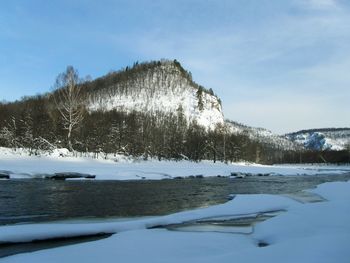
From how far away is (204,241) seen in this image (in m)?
14.0

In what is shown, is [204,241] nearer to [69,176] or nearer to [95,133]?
[69,176]

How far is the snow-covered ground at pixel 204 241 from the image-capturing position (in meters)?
11.4

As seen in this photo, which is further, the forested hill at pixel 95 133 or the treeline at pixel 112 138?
the treeline at pixel 112 138

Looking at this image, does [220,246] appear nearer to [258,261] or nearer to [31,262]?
[258,261]

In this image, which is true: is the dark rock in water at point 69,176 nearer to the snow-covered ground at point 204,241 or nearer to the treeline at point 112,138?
the treeline at point 112,138

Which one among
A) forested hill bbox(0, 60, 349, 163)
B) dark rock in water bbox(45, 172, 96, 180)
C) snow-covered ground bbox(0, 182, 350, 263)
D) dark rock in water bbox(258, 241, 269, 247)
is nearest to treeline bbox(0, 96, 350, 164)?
forested hill bbox(0, 60, 349, 163)

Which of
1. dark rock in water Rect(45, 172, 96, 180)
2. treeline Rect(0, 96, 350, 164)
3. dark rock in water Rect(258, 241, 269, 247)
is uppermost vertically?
treeline Rect(0, 96, 350, 164)

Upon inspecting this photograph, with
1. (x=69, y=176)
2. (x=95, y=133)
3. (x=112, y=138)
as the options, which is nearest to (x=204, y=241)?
(x=69, y=176)

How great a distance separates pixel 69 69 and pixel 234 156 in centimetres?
6442

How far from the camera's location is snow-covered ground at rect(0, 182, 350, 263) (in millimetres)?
11375

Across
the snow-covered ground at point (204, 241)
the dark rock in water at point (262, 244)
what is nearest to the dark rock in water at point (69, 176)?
the snow-covered ground at point (204, 241)

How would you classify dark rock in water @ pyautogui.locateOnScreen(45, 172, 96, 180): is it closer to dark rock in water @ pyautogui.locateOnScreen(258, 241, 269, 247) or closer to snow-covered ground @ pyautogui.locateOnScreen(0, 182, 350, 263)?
snow-covered ground @ pyautogui.locateOnScreen(0, 182, 350, 263)

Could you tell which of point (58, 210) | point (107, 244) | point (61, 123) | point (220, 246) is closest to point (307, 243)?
point (220, 246)

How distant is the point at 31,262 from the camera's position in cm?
1089
